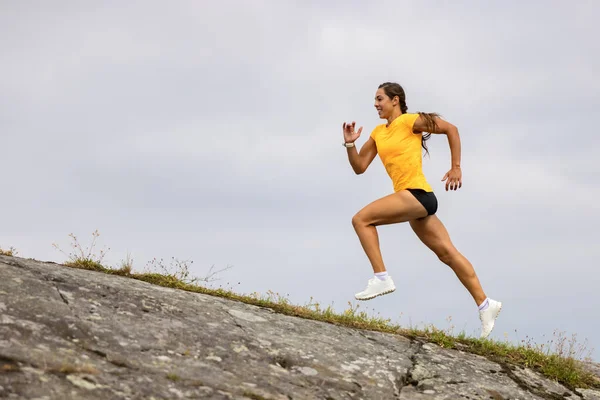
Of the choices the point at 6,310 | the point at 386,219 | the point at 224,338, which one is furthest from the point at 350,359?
the point at 6,310

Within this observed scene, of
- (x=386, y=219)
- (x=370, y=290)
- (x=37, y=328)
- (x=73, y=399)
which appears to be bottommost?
(x=73, y=399)

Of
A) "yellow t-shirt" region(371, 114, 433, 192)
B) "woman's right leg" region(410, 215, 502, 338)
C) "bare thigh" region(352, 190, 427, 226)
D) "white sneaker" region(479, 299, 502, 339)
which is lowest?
"white sneaker" region(479, 299, 502, 339)

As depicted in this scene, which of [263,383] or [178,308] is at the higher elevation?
[178,308]

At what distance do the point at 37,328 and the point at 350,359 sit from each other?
2.68 m

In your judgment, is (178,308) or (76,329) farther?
(178,308)

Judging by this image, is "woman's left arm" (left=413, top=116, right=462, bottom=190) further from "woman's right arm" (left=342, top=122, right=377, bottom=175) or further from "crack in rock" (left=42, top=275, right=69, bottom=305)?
"crack in rock" (left=42, top=275, right=69, bottom=305)

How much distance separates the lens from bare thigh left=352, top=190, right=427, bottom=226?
25.4ft

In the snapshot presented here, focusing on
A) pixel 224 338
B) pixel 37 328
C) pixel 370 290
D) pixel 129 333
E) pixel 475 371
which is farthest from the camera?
pixel 370 290

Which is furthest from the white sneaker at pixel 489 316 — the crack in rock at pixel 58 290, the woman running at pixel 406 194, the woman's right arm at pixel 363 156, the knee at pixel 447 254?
the crack in rock at pixel 58 290

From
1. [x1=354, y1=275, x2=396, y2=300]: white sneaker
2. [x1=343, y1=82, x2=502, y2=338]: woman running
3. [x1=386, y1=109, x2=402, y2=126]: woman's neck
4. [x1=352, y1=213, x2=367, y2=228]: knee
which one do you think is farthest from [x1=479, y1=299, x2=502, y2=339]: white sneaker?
[x1=386, y1=109, x2=402, y2=126]: woman's neck

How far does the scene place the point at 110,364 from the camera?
15.5ft

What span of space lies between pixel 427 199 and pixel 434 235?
0.50 m

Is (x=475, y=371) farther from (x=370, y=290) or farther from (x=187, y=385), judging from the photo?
(x=187, y=385)

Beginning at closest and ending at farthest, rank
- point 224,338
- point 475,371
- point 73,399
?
point 73,399 → point 224,338 → point 475,371
